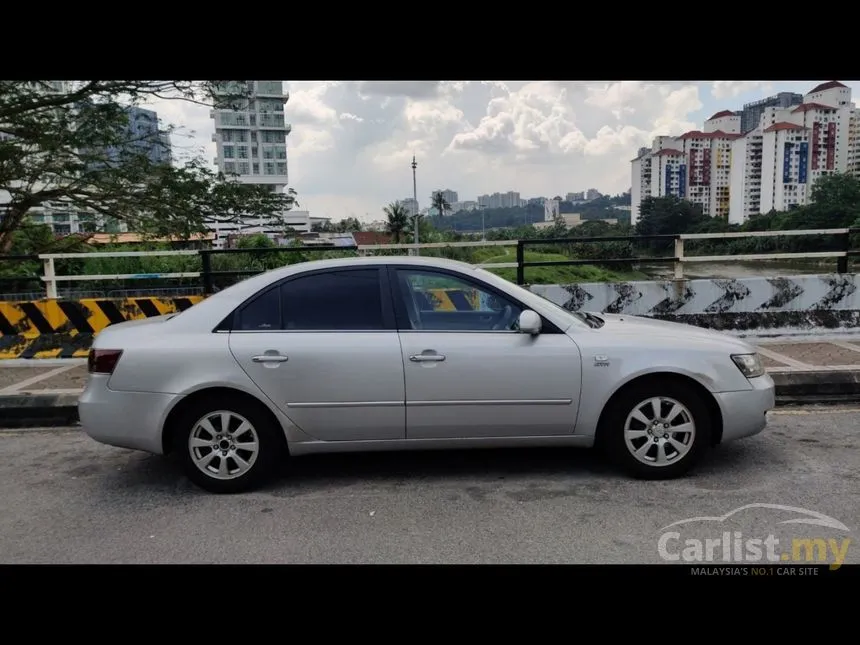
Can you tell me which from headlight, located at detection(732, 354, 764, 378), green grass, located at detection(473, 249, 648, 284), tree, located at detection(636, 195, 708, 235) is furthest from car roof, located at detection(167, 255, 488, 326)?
tree, located at detection(636, 195, 708, 235)

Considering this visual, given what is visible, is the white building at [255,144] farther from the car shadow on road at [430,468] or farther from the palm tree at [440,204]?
the car shadow on road at [430,468]

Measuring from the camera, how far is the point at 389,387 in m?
4.32

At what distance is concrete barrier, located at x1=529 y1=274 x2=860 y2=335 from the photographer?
28.0 feet

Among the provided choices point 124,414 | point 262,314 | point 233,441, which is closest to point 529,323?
point 262,314

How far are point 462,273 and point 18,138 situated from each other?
11.6m

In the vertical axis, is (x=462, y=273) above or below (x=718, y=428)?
above

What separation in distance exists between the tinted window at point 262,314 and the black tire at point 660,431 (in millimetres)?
2302

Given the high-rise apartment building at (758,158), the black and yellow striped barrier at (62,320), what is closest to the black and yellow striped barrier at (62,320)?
the black and yellow striped barrier at (62,320)

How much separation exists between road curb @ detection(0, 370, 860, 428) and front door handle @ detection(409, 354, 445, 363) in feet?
12.4

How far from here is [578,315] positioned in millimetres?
5000

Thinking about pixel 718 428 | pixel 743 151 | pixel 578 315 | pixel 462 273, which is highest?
pixel 743 151

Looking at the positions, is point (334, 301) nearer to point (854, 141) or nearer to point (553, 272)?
point (553, 272)

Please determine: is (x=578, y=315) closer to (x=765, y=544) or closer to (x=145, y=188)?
(x=765, y=544)
